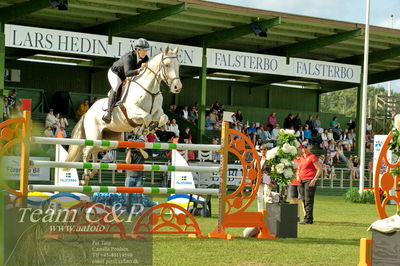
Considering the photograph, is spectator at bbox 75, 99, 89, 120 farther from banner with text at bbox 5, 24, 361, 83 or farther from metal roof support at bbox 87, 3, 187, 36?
metal roof support at bbox 87, 3, 187, 36

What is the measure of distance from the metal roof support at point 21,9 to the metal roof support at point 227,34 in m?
6.76

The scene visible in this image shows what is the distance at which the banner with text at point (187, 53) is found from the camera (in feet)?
71.7

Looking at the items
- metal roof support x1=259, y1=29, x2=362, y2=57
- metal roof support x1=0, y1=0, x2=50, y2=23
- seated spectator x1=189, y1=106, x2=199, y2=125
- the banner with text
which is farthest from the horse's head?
seated spectator x1=189, y1=106, x2=199, y2=125

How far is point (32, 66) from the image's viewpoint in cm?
2906

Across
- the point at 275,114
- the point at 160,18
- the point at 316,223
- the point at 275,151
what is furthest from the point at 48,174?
the point at 275,114

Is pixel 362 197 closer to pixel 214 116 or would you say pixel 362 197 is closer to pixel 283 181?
pixel 214 116

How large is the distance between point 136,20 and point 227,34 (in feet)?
12.1

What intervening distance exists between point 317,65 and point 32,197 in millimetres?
19138

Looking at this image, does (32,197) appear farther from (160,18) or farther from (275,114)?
(275,114)

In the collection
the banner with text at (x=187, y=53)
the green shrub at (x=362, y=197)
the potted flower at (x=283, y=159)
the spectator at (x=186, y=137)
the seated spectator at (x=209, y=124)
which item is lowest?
the green shrub at (x=362, y=197)

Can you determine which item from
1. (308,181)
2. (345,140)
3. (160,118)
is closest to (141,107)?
(160,118)

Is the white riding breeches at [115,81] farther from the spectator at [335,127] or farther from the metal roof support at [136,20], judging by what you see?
the spectator at [335,127]

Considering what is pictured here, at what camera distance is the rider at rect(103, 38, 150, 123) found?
947 centimetres

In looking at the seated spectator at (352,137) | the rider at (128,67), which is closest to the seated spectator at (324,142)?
the seated spectator at (352,137)
